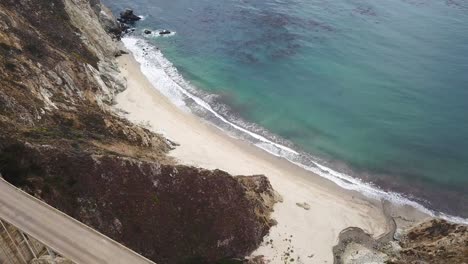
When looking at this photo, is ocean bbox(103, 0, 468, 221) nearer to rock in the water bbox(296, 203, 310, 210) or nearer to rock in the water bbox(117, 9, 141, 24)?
rock in the water bbox(117, 9, 141, 24)

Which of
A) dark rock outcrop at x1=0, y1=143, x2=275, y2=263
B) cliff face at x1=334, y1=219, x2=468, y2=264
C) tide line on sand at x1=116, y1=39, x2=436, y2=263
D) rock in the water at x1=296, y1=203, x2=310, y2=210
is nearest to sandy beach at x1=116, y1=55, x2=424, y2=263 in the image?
tide line on sand at x1=116, y1=39, x2=436, y2=263

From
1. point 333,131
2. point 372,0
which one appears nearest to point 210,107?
point 333,131

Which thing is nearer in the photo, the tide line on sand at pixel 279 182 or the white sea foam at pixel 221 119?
the tide line on sand at pixel 279 182

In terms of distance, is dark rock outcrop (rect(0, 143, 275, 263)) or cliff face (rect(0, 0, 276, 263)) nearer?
dark rock outcrop (rect(0, 143, 275, 263))

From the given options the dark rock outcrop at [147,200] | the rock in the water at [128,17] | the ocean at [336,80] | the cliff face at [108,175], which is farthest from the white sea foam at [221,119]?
the dark rock outcrop at [147,200]

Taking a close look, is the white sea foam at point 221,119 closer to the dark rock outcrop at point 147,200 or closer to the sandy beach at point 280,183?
the sandy beach at point 280,183
